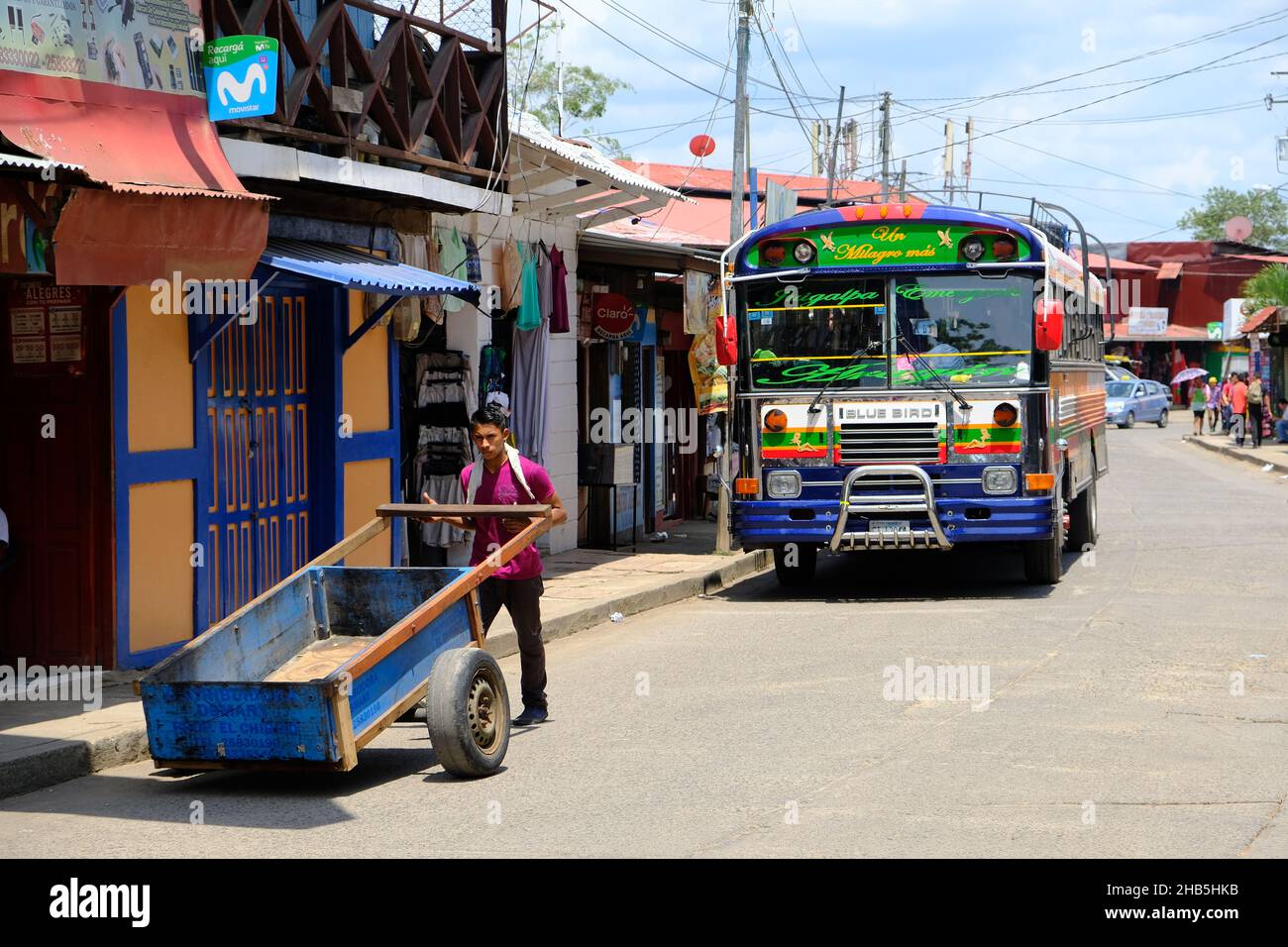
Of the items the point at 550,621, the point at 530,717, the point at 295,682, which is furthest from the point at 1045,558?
the point at 295,682

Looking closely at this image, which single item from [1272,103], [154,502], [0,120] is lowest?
[154,502]

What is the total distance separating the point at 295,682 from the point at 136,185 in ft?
10.1

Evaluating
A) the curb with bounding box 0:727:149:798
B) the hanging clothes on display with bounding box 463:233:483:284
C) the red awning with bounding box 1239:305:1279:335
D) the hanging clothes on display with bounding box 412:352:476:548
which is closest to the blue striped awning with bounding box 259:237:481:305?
the hanging clothes on display with bounding box 412:352:476:548

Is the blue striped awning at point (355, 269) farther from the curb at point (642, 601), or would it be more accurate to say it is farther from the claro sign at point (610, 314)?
the claro sign at point (610, 314)

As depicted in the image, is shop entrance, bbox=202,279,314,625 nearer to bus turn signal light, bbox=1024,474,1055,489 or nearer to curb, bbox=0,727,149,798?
curb, bbox=0,727,149,798

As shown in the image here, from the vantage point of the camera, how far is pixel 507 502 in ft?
29.4

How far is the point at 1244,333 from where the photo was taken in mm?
43188

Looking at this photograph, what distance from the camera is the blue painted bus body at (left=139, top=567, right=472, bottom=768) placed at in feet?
23.4

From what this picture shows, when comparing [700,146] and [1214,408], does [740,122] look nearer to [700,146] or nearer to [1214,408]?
[700,146]

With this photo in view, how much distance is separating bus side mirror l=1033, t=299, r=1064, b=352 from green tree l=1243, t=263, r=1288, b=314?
101 ft

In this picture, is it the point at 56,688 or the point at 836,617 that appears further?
the point at 836,617

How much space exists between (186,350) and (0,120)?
242cm
